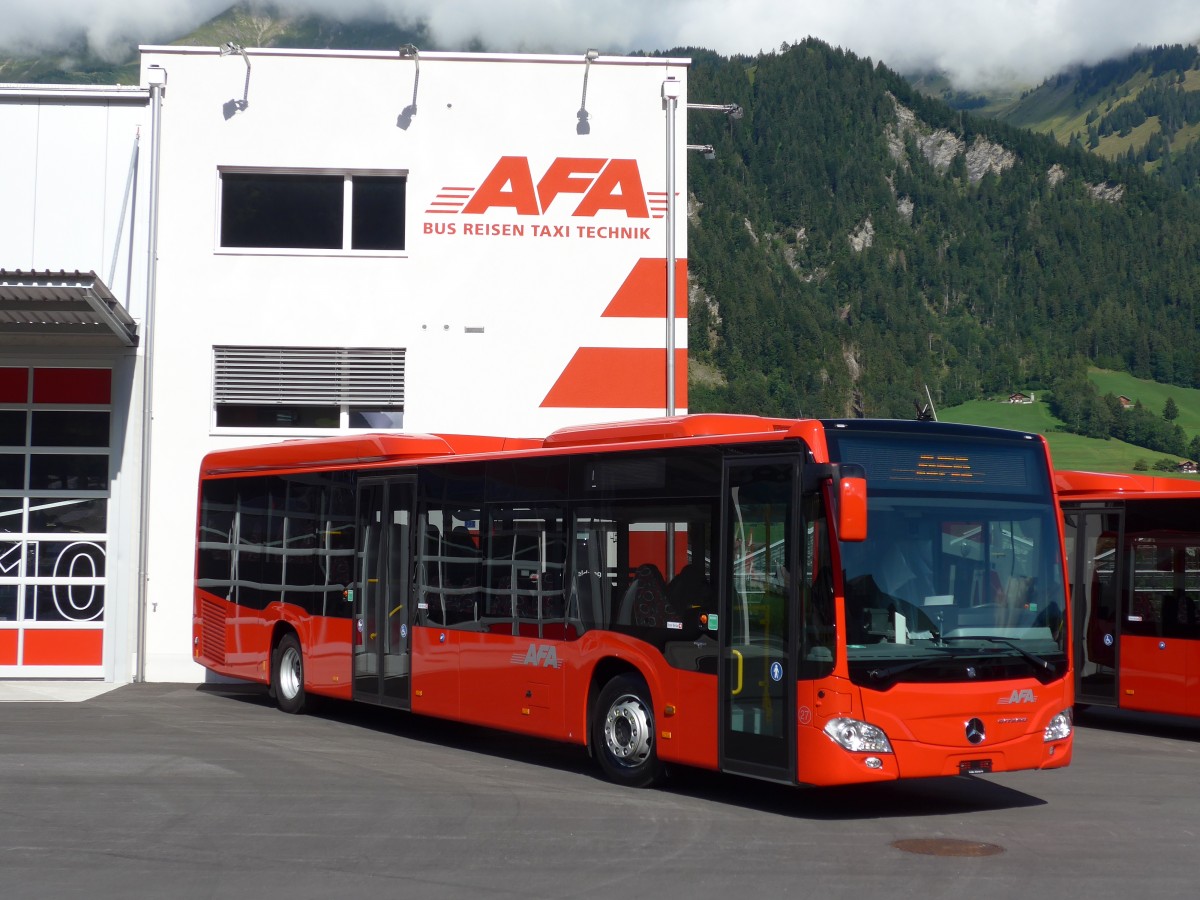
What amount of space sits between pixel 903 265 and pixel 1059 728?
17764cm

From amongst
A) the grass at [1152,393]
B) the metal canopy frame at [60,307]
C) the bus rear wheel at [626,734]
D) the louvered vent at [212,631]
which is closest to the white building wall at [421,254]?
the metal canopy frame at [60,307]

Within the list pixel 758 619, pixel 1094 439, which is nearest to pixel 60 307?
pixel 758 619

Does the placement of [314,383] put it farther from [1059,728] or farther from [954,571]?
[1059,728]

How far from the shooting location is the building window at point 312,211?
20406 millimetres

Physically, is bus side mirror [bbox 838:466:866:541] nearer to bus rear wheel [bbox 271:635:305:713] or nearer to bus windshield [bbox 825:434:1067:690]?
bus windshield [bbox 825:434:1067:690]

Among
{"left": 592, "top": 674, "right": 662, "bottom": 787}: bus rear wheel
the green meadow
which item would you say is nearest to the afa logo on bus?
{"left": 592, "top": 674, "right": 662, "bottom": 787}: bus rear wheel

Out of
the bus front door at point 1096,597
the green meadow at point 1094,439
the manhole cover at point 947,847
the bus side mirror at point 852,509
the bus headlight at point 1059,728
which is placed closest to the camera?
the manhole cover at point 947,847

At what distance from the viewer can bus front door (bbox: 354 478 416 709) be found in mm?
14328

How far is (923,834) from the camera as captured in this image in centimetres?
941

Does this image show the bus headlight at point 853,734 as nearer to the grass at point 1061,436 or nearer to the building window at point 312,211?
the building window at point 312,211

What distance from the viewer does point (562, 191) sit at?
803 inches

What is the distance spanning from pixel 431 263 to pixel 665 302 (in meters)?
3.27

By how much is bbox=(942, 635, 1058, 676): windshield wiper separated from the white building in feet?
34.4

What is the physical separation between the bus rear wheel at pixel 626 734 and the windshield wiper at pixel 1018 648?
8.11ft
